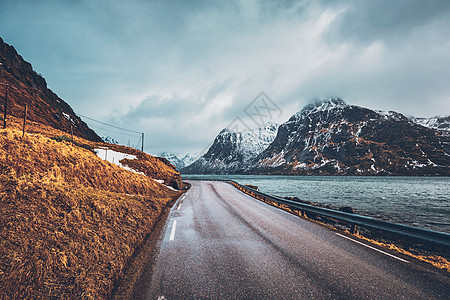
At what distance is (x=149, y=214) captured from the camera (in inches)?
371

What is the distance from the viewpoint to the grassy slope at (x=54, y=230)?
3439 millimetres

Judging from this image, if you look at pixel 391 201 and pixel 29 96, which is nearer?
pixel 391 201

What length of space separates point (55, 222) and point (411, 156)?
230 meters

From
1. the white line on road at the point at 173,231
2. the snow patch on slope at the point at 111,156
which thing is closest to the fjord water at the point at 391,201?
the white line on road at the point at 173,231

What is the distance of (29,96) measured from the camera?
56.2m

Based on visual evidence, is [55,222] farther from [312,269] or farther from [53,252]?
[312,269]

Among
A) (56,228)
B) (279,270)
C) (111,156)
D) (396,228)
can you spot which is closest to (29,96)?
(111,156)

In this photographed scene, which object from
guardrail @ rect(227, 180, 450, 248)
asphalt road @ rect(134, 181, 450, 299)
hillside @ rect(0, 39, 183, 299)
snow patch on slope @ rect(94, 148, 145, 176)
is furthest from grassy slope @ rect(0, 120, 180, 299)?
snow patch on slope @ rect(94, 148, 145, 176)

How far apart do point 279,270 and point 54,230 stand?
5.59 meters

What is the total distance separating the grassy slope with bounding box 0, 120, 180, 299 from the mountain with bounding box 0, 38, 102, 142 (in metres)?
43.3

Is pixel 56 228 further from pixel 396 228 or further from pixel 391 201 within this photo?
pixel 391 201

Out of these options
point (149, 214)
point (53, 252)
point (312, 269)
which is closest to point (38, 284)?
point (53, 252)

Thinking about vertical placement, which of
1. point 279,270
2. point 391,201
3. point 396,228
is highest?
point 396,228

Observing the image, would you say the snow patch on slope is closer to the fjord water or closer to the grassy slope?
the grassy slope
